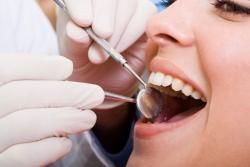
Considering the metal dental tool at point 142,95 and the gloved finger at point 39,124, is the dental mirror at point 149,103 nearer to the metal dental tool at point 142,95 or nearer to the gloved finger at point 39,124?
the metal dental tool at point 142,95

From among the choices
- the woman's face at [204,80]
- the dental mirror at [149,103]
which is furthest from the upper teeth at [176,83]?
the dental mirror at [149,103]

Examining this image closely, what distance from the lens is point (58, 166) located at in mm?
1414

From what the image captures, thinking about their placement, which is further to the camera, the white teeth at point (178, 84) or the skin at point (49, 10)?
the skin at point (49, 10)

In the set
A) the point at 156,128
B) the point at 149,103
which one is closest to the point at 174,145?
the point at 156,128

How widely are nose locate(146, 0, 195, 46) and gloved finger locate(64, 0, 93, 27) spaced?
0.15m

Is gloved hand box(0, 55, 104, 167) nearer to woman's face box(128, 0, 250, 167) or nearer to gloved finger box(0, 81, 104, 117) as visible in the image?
gloved finger box(0, 81, 104, 117)

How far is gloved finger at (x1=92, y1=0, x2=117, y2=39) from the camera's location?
103 cm

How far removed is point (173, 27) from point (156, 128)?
9.7 inches

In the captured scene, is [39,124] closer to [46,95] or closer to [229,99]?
[46,95]

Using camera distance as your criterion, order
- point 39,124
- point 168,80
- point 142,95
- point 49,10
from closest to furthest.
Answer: point 39,124 → point 168,80 → point 142,95 → point 49,10

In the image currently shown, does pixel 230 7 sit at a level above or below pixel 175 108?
above

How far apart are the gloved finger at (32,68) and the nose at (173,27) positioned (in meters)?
0.21

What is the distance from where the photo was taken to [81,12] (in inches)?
40.4

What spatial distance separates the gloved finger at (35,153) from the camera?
0.87m
